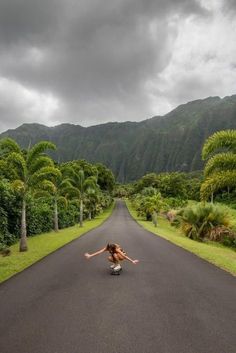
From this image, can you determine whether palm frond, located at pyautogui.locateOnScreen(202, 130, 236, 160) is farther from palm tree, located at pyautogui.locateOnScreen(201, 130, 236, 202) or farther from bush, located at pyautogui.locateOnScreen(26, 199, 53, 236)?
bush, located at pyautogui.locateOnScreen(26, 199, 53, 236)

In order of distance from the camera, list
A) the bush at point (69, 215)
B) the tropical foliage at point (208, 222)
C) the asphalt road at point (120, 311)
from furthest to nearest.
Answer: the bush at point (69, 215), the tropical foliage at point (208, 222), the asphalt road at point (120, 311)

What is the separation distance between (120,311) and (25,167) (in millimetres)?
16167

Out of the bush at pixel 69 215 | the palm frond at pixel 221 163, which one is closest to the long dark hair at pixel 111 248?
the palm frond at pixel 221 163

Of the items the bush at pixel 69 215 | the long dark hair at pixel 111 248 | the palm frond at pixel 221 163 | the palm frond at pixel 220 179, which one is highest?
the palm frond at pixel 221 163

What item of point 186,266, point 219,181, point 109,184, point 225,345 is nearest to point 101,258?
point 186,266

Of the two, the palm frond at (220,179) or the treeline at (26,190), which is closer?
the palm frond at (220,179)

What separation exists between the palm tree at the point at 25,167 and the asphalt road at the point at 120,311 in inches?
391

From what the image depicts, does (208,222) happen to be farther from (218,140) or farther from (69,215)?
(69,215)

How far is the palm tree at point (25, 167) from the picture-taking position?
21500 millimetres

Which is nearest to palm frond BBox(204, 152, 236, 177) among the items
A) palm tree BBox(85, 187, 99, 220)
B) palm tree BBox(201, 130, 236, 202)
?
palm tree BBox(201, 130, 236, 202)

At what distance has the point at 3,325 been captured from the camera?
660cm

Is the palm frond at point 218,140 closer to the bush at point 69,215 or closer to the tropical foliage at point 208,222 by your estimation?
the tropical foliage at point 208,222

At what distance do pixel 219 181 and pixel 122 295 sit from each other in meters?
9.55

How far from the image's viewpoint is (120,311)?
7.34 metres
